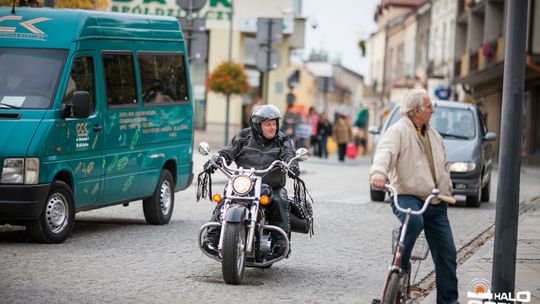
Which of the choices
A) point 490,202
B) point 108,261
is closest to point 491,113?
point 490,202

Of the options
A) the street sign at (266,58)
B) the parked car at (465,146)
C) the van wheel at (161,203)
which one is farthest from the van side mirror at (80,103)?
the street sign at (266,58)

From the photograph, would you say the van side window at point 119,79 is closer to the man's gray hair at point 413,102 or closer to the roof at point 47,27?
the roof at point 47,27

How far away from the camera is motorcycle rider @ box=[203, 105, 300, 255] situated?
10.6 metres

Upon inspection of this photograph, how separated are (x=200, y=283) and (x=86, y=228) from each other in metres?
4.79

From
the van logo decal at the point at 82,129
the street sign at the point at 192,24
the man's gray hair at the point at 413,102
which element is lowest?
the van logo decal at the point at 82,129

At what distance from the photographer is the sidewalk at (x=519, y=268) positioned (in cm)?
977

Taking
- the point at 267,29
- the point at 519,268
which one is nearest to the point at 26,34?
the point at 519,268

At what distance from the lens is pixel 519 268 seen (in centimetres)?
1145

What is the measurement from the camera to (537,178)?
32.2m

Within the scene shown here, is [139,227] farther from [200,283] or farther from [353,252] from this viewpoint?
[200,283]

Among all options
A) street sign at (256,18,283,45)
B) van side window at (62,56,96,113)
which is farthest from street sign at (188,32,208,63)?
van side window at (62,56,96,113)

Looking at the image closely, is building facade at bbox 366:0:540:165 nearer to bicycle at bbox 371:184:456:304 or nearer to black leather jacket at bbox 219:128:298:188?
black leather jacket at bbox 219:128:298:188

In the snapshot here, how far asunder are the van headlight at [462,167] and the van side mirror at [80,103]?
8.67 m

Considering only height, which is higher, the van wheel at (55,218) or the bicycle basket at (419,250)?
the bicycle basket at (419,250)
